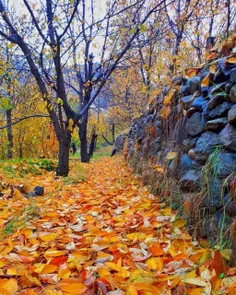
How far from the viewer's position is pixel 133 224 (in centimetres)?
210

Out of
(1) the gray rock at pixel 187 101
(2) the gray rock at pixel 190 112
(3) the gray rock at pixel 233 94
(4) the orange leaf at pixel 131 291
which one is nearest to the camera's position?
(4) the orange leaf at pixel 131 291

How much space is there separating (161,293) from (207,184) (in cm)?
79

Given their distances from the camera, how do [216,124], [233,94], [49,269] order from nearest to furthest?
[49,269] → [233,94] → [216,124]

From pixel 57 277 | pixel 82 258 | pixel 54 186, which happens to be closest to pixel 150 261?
pixel 82 258

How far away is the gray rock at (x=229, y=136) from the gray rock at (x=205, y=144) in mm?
61

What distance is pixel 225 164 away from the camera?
1606 millimetres

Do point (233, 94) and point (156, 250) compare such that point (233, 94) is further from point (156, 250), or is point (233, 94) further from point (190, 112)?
point (156, 250)

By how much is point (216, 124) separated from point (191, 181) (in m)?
0.48

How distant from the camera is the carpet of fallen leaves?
128 centimetres

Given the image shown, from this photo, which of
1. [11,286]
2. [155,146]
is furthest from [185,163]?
[11,286]

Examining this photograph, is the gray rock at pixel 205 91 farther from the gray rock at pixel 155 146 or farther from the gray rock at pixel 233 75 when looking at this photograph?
the gray rock at pixel 155 146

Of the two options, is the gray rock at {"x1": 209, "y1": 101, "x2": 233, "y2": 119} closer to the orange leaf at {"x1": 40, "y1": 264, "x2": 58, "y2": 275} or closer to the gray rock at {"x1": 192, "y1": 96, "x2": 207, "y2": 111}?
the gray rock at {"x1": 192, "y1": 96, "x2": 207, "y2": 111}

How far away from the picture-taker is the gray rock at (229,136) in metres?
1.63

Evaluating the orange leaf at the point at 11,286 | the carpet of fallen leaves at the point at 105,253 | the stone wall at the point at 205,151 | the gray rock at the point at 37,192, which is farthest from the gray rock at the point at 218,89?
the gray rock at the point at 37,192
